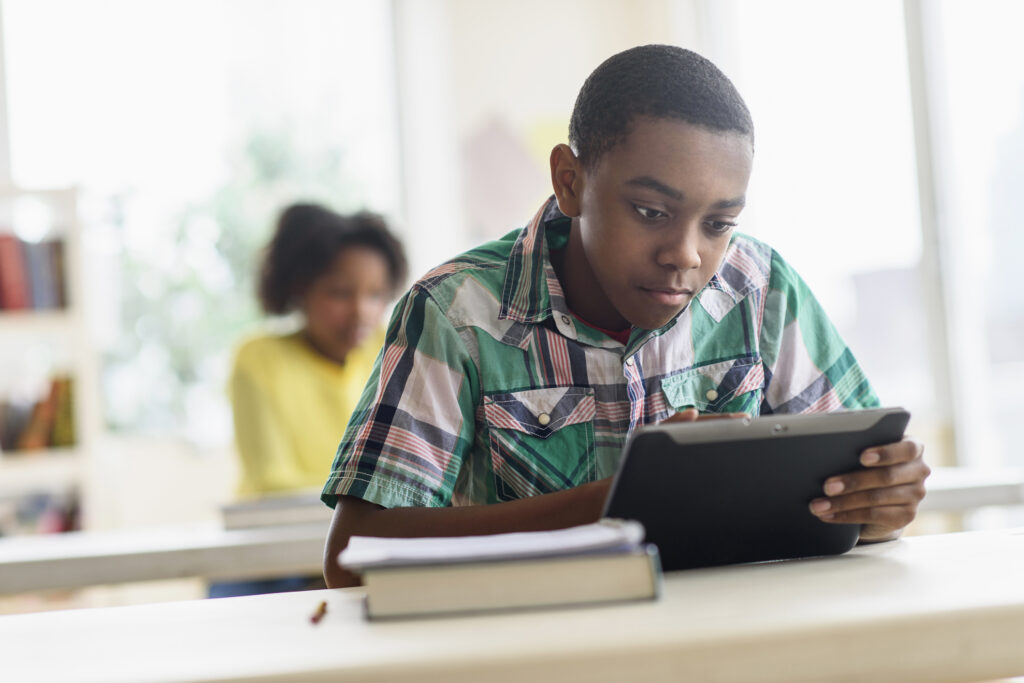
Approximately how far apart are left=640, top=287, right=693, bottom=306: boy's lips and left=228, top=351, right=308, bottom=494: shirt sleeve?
1671mm

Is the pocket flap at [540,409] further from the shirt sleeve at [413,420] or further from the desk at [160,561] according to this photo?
the desk at [160,561]

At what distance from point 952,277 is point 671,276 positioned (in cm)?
210

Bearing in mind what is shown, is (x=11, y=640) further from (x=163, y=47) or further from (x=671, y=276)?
(x=163, y=47)

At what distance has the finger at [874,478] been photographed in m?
0.90

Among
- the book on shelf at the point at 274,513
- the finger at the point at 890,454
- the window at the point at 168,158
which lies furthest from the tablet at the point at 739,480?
the window at the point at 168,158

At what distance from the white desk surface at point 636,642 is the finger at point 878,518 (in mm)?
105

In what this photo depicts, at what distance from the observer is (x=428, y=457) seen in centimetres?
112

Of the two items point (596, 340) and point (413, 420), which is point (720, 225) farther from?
point (413, 420)

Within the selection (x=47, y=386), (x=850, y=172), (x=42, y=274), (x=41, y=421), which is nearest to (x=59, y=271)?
(x=42, y=274)

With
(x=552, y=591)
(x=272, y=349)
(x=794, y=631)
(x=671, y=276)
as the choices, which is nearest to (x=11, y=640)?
(x=552, y=591)

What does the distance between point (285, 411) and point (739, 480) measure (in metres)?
2.00

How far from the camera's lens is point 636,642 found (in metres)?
0.64

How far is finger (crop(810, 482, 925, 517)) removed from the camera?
2.94 ft

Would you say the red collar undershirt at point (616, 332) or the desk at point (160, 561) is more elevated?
the red collar undershirt at point (616, 332)
